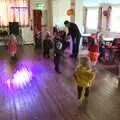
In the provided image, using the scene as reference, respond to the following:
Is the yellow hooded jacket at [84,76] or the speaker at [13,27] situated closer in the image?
the yellow hooded jacket at [84,76]

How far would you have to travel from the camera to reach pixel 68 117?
17.0ft

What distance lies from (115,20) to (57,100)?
9043 mm

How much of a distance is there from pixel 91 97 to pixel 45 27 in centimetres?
915

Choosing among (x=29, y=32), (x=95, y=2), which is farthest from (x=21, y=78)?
(x=95, y=2)

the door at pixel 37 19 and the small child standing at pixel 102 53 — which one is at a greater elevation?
the door at pixel 37 19

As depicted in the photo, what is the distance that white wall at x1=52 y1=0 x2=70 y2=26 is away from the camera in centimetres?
1512

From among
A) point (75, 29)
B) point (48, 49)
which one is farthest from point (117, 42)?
point (48, 49)

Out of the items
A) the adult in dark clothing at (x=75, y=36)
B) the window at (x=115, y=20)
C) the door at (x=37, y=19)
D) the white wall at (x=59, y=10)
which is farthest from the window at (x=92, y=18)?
the adult in dark clothing at (x=75, y=36)

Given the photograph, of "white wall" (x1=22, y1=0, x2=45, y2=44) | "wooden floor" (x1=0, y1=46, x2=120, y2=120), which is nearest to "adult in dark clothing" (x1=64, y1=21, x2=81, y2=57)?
"wooden floor" (x1=0, y1=46, x2=120, y2=120)

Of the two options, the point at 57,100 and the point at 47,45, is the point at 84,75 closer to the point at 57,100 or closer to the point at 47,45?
the point at 57,100

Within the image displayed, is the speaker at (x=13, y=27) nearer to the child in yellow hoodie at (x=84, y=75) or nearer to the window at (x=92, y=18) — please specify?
the window at (x=92, y=18)

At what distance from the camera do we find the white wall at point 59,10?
49.6 feet

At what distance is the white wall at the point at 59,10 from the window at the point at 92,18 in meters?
1.72

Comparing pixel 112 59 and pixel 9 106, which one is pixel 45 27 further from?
pixel 9 106
